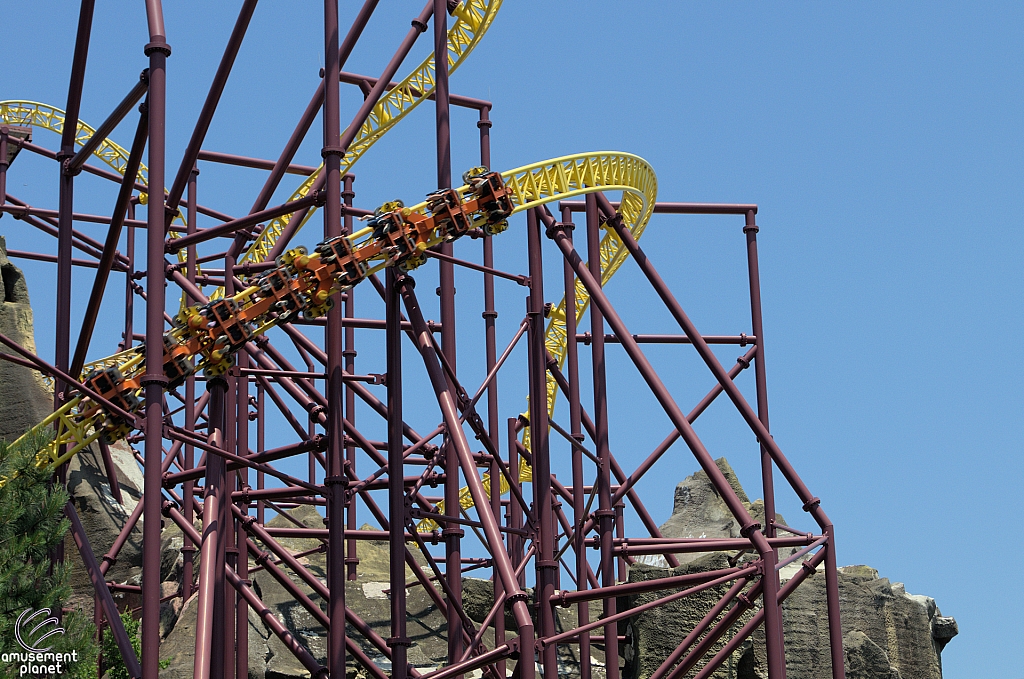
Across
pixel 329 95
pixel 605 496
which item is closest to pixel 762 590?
pixel 605 496

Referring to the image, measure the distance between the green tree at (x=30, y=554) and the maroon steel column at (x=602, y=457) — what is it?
535cm

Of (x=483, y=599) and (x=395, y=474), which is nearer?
(x=395, y=474)

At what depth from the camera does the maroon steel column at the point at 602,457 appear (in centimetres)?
1375

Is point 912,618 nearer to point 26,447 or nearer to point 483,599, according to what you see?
point 483,599

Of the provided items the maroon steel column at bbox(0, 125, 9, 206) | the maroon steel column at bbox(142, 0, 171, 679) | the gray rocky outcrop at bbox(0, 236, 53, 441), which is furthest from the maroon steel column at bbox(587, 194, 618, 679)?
the maroon steel column at bbox(0, 125, 9, 206)

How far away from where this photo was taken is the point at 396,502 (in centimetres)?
1143

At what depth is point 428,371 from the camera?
38.5ft

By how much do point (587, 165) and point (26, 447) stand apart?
665 cm

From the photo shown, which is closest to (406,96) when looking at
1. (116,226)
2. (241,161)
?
(241,161)

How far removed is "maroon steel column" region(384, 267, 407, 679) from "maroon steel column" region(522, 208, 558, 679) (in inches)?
53.3

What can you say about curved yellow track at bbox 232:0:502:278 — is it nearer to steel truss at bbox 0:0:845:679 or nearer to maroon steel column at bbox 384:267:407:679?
steel truss at bbox 0:0:845:679

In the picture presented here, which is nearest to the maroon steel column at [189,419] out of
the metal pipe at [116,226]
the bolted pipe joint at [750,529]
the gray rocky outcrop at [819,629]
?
the metal pipe at [116,226]

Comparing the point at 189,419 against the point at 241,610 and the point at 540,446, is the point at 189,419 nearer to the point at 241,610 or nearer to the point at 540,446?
the point at 241,610

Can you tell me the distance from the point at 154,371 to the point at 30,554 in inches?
64.6
